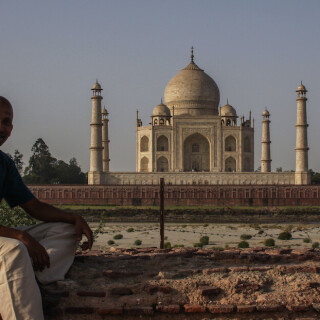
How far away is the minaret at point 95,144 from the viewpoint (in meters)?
34.8

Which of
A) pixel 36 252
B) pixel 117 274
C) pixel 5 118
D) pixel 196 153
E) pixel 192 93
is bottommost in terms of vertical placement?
pixel 117 274

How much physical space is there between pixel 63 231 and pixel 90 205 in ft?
96.3

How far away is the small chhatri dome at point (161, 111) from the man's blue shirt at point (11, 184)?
36950mm

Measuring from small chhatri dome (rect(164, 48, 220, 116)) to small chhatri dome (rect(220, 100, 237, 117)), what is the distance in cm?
141

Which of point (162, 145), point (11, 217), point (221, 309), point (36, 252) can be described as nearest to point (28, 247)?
point (36, 252)

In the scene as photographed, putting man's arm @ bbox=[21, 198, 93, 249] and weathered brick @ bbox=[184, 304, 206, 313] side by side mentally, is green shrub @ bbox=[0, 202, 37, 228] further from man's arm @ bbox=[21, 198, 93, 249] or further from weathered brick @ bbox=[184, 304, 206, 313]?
weathered brick @ bbox=[184, 304, 206, 313]

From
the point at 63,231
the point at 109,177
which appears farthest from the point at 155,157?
the point at 63,231

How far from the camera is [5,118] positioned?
304cm

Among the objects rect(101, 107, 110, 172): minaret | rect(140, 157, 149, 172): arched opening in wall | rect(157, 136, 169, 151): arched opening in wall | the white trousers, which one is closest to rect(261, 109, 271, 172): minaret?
rect(157, 136, 169, 151): arched opening in wall

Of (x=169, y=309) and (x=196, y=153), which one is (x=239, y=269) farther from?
(x=196, y=153)

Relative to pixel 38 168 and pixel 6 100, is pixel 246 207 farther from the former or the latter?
pixel 6 100

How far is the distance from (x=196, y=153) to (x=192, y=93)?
427 cm

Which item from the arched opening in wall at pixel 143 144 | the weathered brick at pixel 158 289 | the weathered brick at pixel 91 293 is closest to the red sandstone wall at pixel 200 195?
the arched opening in wall at pixel 143 144

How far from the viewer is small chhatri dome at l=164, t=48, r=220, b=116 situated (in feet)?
135
